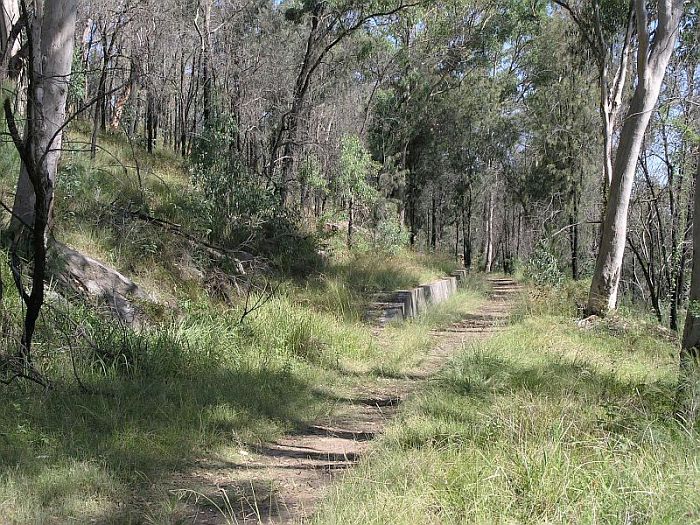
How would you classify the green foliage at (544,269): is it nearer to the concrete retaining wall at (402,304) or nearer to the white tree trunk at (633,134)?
the concrete retaining wall at (402,304)

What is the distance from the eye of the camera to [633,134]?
37.0ft

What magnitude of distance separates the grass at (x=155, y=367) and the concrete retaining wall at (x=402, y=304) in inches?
12.7

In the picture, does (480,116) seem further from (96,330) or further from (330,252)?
(96,330)

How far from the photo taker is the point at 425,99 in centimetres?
2594

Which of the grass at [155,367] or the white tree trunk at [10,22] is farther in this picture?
the white tree trunk at [10,22]

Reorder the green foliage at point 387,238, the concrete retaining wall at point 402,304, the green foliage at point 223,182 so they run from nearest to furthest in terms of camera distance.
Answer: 1. the green foliage at point 223,182
2. the concrete retaining wall at point 402,304
3. the green foliage at point 387,238

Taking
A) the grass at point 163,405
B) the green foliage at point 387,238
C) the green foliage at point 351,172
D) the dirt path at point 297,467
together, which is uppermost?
the green foliage at point 351,172

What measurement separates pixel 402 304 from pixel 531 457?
327 inches

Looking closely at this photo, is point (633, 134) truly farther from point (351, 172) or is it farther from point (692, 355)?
point (351, 172)

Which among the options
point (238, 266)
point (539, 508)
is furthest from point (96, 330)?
point (539, 508)

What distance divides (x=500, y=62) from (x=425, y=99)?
6.43 meters

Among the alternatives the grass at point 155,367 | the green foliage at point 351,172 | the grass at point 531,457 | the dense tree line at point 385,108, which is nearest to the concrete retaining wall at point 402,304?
the grass at point 155,367

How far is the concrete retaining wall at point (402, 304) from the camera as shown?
10891 millimetres

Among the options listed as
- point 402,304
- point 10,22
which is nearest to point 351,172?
point 402,304
